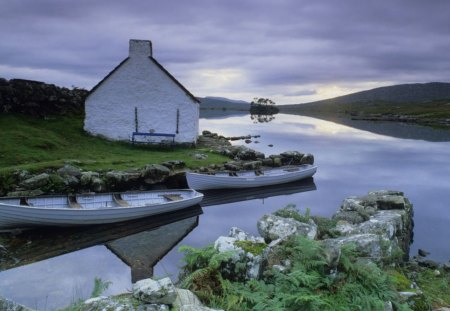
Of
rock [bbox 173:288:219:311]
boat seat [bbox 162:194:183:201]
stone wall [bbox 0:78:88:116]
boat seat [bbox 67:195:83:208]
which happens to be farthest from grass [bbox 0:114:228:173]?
rock [bbox 173:288:219:311]

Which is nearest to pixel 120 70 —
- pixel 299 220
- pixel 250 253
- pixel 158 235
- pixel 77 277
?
pixel 158 235

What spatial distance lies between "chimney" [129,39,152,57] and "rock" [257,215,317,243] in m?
29.7

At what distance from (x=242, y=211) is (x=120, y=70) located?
20.7m

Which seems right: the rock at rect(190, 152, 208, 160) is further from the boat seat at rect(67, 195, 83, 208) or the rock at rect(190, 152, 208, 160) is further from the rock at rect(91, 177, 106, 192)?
the boat seat at rect(67, 195, 83, 208)

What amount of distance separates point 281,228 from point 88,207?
41.4 ft

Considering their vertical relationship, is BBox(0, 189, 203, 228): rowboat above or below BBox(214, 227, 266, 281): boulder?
below

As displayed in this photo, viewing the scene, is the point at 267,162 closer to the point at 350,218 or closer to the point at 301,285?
the point at 350,218

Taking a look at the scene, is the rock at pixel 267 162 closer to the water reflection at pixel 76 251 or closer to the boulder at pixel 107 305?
the water reflection at pixel 76 251

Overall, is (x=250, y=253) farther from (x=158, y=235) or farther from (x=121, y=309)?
(x=158, y=235)

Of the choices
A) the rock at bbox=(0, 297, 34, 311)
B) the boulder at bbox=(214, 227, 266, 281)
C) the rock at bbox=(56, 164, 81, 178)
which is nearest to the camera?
the rock at bbox=(0, 297, 34, 311)

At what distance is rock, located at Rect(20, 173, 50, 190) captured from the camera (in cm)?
2130

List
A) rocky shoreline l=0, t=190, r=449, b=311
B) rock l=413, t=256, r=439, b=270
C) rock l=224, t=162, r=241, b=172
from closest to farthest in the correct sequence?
rocky shoreline l=0, t=190, r=449, b=311
rock l=413, t=256, r=439, b=270
rock l=224, t=162, r=241, b=172

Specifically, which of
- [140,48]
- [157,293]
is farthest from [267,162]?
[157,293]

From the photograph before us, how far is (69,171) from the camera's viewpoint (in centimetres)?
2402
